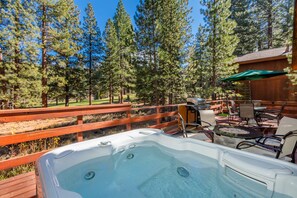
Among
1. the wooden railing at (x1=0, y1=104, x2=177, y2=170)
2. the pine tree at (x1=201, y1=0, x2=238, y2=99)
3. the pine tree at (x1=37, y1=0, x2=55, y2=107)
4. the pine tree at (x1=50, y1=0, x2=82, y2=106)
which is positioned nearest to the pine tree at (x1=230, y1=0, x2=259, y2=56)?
the pine tree at (x1=201, y1=0, x2=238, y2=99)

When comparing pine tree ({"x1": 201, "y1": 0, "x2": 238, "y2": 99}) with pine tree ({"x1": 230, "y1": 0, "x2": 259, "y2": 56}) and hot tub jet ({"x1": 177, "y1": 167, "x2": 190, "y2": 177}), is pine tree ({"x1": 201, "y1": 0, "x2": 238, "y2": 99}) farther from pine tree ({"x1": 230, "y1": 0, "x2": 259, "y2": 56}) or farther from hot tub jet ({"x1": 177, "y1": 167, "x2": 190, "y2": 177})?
pine tree ({"x1": 230, "y1": 0, "x2": 259, "y2": 56})

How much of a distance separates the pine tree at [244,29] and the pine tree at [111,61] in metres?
13.2

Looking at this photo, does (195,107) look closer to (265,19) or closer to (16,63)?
(16,63)

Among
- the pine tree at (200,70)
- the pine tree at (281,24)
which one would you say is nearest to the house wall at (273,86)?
the pine tree at (200,70)

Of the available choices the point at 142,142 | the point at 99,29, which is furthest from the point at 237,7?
the point at 142,142

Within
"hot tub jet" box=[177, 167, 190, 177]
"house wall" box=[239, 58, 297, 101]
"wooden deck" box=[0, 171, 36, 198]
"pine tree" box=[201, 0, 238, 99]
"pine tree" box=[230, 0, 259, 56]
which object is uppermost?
"pine tree" box=[230, 0, 259, 56]

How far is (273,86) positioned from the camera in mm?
9508

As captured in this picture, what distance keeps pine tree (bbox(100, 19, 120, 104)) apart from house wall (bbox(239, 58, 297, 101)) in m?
11.2

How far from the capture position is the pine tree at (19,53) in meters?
7.89

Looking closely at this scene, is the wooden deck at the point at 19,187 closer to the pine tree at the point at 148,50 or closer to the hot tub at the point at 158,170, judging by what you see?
the hot tub at the point at 158,170

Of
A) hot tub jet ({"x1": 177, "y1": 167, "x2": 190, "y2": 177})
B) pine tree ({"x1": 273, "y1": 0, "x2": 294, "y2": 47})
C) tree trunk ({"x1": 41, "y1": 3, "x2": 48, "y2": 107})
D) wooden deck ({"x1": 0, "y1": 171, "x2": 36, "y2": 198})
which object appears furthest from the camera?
pine tree ({"x1": 273, "y1": 0, "x2": 294, "y2": 47})

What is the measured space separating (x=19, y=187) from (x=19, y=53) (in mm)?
8953

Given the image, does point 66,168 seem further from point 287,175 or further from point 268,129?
point 268,129

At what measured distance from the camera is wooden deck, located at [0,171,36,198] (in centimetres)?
184
